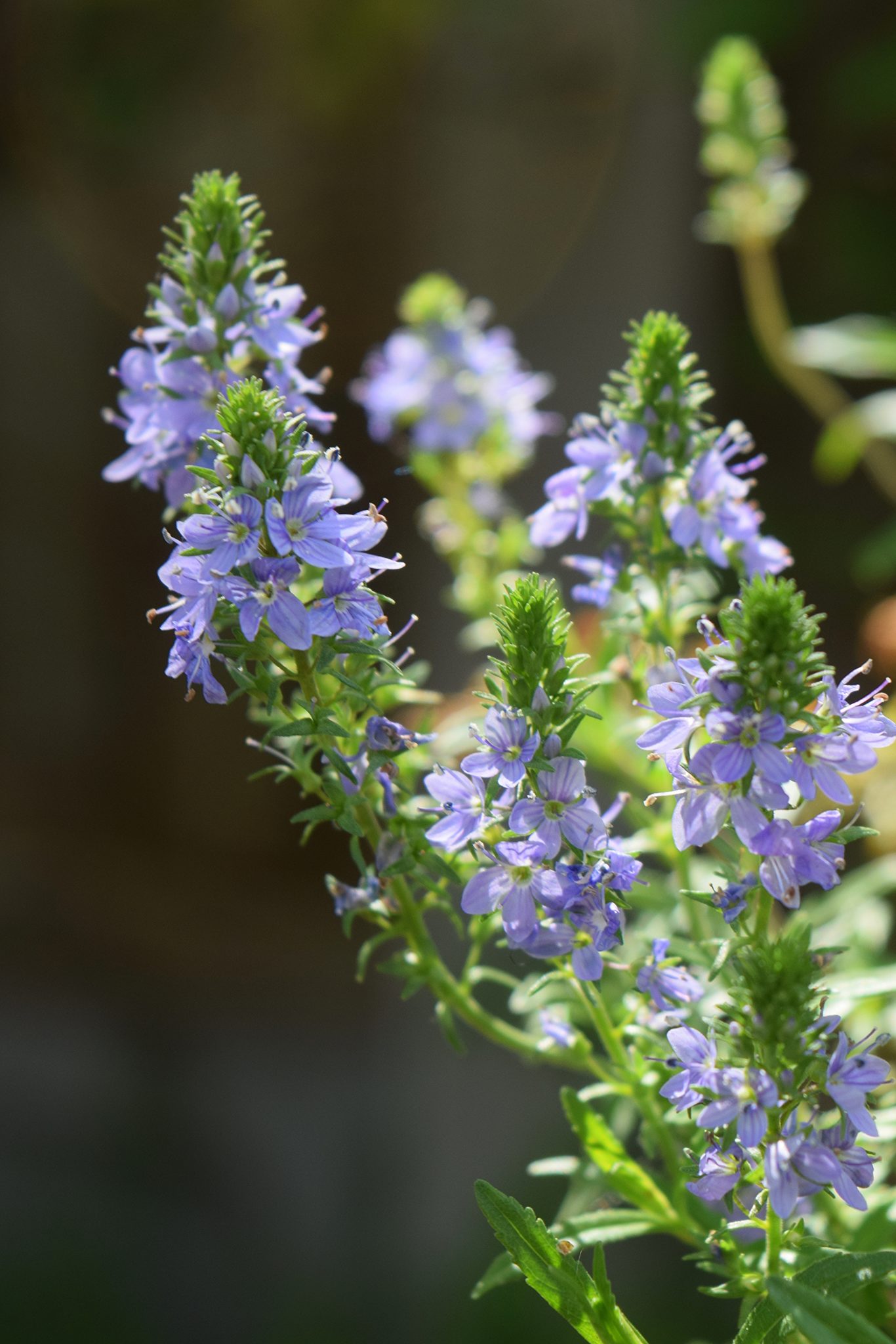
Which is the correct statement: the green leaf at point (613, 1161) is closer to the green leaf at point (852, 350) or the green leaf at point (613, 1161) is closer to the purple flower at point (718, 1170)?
the purple flower at point (718, 1170)

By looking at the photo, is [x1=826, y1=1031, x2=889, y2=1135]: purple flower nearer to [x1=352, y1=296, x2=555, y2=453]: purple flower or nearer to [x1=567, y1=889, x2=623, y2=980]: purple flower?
[x1=567, y1=889, x2=623, y2=980]: purple flower

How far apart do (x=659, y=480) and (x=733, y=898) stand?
12.5 inches

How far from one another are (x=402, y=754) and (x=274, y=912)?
2637mm

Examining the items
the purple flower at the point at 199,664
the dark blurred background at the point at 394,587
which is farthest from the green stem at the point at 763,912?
the dark blurred background at the point at 394,587

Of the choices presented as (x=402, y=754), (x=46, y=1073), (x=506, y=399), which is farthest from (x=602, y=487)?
(x=46, y=1073)

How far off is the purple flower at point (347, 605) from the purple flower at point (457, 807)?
90 mm

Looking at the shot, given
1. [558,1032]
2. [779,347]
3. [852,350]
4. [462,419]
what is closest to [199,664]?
[558,1032]

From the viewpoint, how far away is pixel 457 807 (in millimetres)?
707

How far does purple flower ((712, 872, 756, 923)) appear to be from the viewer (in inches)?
26.1

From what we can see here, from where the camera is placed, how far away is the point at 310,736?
2.45 feet

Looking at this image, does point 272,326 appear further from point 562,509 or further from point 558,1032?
point 558,1032

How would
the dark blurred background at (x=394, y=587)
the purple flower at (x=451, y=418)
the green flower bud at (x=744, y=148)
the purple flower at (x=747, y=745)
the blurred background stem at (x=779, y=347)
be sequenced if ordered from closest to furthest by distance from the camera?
1. the purple flower at (x=747, y=745)
2. the purple flower at (x=451, y=418)
3. the green flower bud at (x=744, y=148)
4. the blurred background stem at (x=779, y=347)
5. the dark blurred background at (x=394, y=587)

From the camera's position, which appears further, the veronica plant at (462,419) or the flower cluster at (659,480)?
the veronica plant at (462,419)

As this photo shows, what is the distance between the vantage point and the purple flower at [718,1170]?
650mm
